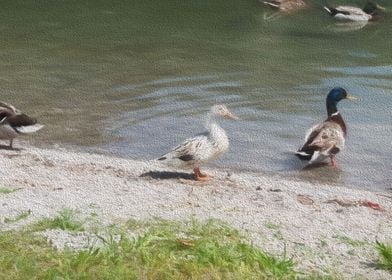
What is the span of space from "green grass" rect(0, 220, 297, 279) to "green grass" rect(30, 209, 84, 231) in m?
0.16

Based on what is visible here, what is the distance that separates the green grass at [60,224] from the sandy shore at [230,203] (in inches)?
5.6

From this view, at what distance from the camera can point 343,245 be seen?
6.63 meters

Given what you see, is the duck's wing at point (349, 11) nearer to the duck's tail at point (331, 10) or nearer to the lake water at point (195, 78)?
the duck's tail at point (331, 10)

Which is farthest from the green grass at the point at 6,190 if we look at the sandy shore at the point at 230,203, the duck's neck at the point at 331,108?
the duck's neck at the point at 331,108

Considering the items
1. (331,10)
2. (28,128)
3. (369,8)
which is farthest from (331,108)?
(369,8)

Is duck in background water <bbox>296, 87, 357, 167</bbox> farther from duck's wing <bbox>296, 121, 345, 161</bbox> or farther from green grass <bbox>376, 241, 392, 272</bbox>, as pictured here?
green grass <bbox>376, 241, 392, 272</bbox>

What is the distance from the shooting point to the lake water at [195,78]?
443 inches

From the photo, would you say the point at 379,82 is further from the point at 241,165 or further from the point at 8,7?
the point at 8,7

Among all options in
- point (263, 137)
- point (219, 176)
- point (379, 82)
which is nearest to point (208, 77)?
point (379, 82)

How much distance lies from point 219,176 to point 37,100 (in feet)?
15.1

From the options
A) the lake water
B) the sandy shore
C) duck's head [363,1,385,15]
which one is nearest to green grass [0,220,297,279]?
the sandy shore

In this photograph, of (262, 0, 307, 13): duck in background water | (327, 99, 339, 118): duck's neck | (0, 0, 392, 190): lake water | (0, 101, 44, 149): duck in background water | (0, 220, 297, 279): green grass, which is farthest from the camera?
(262, 0, 307, 13): duck in background water

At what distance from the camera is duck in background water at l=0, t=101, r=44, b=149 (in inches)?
414

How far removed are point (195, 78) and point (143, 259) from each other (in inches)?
371
